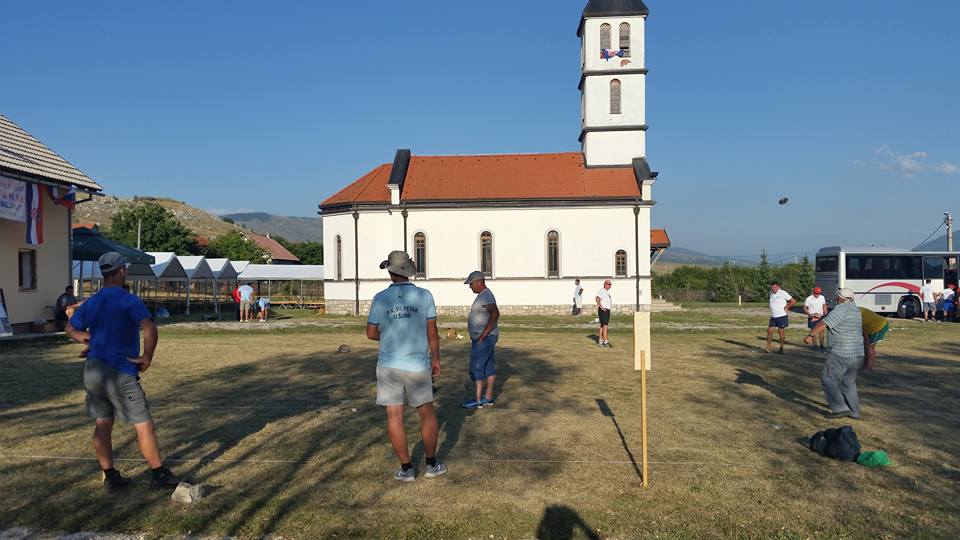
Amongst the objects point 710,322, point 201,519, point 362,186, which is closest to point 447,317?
point 362,186

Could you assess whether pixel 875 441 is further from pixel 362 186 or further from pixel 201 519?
pixel 362 186

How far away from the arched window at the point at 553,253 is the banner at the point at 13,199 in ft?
66.3

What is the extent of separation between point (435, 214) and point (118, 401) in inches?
1001

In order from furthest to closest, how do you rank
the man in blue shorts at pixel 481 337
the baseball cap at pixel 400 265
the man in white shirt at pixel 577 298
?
the man in white shirt at pixel 577 298
the man in blue shorts at pixel 481 337
the baseball cap at pixel 400 265

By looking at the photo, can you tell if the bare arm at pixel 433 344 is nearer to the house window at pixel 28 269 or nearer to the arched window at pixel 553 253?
the house window at pixel 28 269

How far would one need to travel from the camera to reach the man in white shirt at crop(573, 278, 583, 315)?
28547 millimetres

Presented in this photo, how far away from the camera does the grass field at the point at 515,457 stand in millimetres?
4523

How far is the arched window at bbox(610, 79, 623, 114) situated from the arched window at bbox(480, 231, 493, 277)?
9.05 metres

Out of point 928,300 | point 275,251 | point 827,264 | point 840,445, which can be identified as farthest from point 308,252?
point 840,445

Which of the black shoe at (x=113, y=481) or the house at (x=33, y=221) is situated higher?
the house at (x=33, y=221)

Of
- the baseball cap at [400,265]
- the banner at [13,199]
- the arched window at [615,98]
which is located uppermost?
the arched window at [615,98]

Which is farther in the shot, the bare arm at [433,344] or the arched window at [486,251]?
the arched window at [486,251]

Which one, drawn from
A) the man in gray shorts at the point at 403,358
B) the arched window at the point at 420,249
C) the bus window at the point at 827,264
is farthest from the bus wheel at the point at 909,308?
the man in gray shorts at the point at 403,358

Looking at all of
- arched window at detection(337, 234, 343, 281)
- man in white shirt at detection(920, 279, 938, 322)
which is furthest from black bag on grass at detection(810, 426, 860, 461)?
arched window at detection(337, 234, 343, 281)
